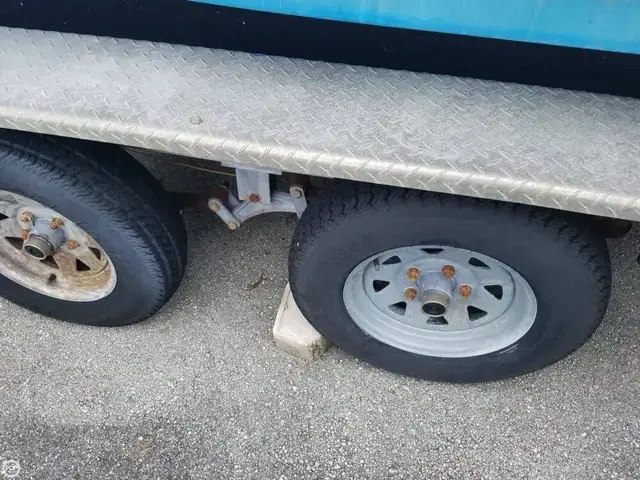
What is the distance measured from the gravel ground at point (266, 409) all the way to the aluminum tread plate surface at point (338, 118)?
37.3 inches

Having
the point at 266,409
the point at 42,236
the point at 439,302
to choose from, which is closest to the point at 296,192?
the point at 439,302

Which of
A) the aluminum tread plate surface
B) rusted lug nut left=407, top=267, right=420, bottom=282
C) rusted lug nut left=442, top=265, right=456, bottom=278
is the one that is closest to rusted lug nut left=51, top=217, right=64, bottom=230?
the aluminum tread plate surface

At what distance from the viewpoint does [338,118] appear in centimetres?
177

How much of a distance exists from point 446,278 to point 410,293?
0.41ft

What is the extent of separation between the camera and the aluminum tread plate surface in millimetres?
1636

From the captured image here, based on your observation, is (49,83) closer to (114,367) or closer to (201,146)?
(201,146)

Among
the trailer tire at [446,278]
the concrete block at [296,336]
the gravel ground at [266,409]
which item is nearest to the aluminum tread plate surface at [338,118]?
the trailer tire at [446,278]

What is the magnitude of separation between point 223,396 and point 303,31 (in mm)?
1267

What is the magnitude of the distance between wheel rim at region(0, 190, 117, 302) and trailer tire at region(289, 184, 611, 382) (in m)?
0.73

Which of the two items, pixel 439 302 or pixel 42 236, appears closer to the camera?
pixel 439 302

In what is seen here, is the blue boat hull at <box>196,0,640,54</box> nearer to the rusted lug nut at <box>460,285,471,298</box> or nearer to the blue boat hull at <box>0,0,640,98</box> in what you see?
the blue boat hull at <box>0,0,640,98</box>

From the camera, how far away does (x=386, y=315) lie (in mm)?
2268

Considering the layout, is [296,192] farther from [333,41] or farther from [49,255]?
[49,255]

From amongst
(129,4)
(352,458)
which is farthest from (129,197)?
(352,458)
